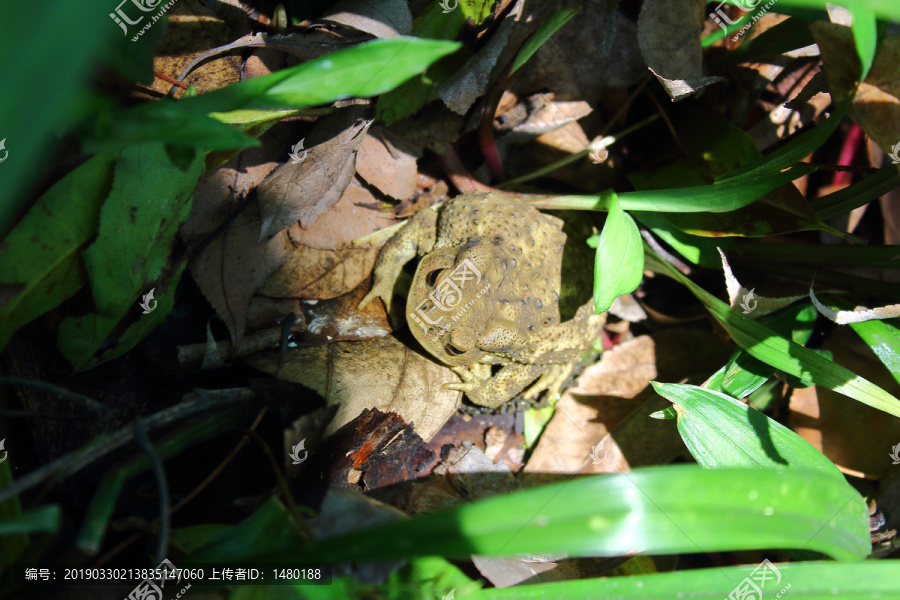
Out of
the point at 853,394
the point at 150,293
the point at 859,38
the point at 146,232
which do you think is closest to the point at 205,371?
the point at 150,293

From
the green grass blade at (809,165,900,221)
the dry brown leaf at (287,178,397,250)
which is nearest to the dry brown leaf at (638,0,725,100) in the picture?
the green grass blade at (809,165,900,221)

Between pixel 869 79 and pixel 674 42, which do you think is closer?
pixel 869 79

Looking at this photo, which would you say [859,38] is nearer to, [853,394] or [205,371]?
[853,394]
